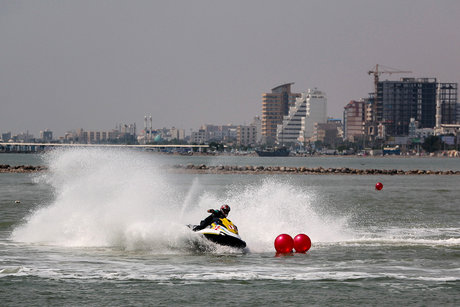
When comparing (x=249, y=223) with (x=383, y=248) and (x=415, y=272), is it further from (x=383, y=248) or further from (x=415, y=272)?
(x=415, y=272)

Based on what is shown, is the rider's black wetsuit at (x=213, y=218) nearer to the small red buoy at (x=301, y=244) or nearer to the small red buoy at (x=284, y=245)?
the small red buoy at (x=284, y=245)

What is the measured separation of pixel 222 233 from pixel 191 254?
48.2 inches

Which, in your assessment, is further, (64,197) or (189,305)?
(64,197)

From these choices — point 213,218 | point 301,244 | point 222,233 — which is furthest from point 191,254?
point 301,244

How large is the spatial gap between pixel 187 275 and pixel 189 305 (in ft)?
9.78

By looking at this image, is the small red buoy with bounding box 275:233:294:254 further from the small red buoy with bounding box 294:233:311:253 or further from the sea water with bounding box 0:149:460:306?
the sea water with bounding box 0:149:460:306

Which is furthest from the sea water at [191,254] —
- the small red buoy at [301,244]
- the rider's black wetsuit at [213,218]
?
the rider's black wetsuit at [213,218]

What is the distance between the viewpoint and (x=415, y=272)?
19.7 meters

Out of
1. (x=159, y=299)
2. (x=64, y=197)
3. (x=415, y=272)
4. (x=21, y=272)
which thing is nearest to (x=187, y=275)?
(x=159, y=299)

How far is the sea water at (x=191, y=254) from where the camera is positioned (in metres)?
17.0

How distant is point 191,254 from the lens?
2211 centimetres

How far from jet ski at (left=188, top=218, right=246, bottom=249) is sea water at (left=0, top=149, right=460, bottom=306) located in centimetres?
32

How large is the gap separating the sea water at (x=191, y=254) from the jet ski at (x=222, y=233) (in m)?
0.32

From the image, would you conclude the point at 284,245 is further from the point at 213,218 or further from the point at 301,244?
the point at 213,218
